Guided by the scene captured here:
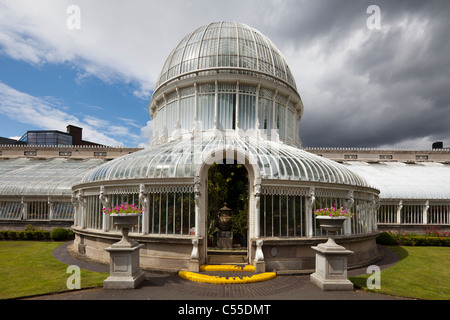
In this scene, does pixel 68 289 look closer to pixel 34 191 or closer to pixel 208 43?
pixel 34 191

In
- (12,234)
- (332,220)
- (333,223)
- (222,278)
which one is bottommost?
(12,234)

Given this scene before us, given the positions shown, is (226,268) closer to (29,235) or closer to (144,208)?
(144,208)

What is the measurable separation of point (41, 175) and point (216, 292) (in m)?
27.5

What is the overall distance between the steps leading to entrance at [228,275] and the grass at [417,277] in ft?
14.7

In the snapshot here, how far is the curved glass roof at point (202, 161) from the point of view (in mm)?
13203

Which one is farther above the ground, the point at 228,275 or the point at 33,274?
the point at 228,275

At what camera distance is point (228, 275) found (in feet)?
37.6

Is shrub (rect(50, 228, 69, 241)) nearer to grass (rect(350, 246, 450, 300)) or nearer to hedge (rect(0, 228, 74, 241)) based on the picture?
hedge (rect(0, 228, 74, 241))

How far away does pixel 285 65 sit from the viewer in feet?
80.5

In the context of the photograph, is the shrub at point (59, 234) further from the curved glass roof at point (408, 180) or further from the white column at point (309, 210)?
the curved glass roof at point (408, 180)

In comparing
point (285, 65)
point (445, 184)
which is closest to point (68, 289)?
point (285, 65)

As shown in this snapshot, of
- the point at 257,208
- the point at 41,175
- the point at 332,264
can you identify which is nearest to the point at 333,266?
the point at 332,264

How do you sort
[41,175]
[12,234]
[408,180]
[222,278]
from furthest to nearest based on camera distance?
[41,175] → [408,180] → [12,234] → [222,278]

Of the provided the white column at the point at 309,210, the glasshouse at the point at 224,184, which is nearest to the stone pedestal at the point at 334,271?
the glasshouse at the point at 224,184
